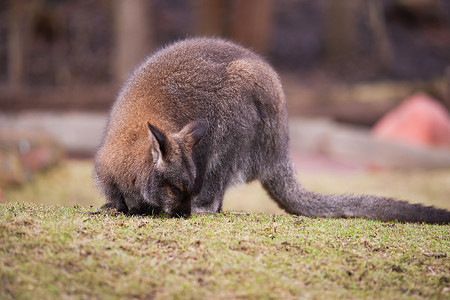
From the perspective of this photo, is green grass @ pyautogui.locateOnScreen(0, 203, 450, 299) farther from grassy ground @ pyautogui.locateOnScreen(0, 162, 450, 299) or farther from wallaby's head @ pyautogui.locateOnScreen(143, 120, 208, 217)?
wallaby's head @ pyautogui.locateOnScreen(143, 120, 208, 217)

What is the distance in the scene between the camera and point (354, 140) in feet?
41.9

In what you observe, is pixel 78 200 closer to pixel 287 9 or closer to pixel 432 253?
pixel 432 253

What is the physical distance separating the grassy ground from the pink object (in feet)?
27.1

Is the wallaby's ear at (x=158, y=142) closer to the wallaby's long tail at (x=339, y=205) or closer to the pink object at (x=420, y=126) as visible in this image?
the wallaby's long tail at (x=339, y=205)

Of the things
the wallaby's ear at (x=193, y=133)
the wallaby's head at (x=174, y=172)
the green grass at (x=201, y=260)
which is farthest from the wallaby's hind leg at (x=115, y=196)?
the wallaby's ear at (x=193, y=133)

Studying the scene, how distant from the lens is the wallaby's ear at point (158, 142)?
4.56 meters

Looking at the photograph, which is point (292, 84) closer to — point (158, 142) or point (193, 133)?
point (193, 133)

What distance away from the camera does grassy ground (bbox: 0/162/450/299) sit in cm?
351

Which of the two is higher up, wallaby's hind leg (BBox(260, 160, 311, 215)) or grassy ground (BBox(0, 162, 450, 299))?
wallaby's hind leg (BBox(260, 160, 311, 215))

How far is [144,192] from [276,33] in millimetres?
19391

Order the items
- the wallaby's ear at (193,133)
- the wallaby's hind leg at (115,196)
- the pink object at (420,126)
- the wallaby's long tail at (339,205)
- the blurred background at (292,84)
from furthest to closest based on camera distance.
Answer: the pink object at (420,126) → the blurred background at (292,84) → the wallaby's long tail at (339,205) → the wallaby's hind leg at (115,196) → the wallaby's ear at (193,133)

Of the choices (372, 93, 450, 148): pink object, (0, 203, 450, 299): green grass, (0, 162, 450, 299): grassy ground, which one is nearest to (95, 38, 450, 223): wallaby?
(0, 162, 450, 299): grassy ground

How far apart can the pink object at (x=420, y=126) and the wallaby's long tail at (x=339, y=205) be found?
24.2 ft

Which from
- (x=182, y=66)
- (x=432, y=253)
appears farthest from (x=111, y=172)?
(x=432, y=253)
